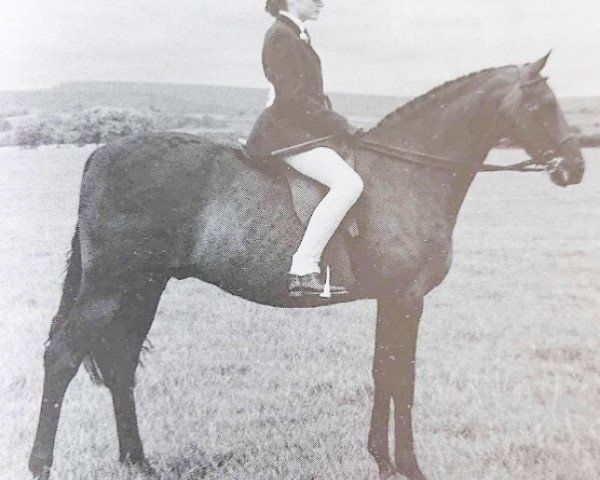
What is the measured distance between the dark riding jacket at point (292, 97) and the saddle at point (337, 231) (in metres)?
0.15

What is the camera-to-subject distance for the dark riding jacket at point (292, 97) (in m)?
2.53

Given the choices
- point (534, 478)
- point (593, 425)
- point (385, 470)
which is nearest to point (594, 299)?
point (593, 425)

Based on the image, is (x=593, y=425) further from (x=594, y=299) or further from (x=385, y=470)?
(x=385, y=470)

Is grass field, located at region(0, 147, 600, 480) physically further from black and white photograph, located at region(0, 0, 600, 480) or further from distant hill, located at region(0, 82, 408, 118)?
distant hill, located at region(0, 82, 408, 118)

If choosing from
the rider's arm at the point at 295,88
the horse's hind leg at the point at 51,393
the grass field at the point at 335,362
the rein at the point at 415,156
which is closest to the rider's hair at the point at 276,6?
the rider's arm at the point at 295,88

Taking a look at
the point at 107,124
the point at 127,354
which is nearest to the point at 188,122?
the point at 107,124

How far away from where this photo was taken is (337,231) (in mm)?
2582

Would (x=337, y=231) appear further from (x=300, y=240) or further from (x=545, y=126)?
(x=545, y=126)

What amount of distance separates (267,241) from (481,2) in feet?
4.93

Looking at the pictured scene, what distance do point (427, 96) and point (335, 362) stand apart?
1197 millimetres

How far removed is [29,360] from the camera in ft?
9.28

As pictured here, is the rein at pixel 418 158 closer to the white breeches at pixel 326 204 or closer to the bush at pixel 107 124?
the white breeches at pixel 326 204

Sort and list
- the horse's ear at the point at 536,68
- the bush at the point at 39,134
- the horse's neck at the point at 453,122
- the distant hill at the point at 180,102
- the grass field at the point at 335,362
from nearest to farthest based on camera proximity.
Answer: the horse's ear at the point at 536,68
the horse's neck at the point at 453,122
the grass field at the point at 335,362
the distant hill at the point at 180,102
the bush at the point at 39,134

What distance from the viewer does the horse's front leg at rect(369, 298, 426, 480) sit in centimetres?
264
